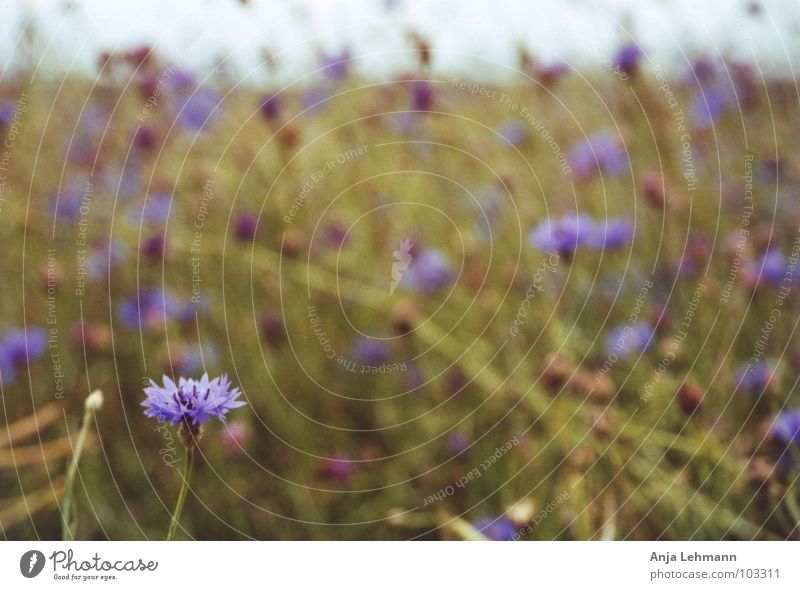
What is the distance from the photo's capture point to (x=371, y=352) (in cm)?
100

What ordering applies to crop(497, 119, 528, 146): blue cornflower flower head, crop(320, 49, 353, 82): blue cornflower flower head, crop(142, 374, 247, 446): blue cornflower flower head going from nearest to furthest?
crop(142, 374, 247, 446): blue cornflower flower head, crop(320, 49, 353, 82): blue cornflower flower head, crop(497, 119, 528, 146): blue cornflower flower head

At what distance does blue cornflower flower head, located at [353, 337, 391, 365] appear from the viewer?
3.28 feet

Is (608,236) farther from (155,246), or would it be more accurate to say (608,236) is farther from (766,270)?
(155,246)

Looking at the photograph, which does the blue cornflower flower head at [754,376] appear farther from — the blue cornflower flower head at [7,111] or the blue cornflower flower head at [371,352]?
the blue cornflower flower head at [7,111]

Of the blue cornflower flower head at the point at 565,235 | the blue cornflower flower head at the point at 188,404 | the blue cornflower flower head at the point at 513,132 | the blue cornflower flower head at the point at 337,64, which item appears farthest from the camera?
the blue cornflower flower head at the point at 513,132

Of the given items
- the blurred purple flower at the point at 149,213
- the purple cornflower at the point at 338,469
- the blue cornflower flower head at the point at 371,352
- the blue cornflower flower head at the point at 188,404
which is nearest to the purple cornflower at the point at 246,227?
the blurred purple flower at the point at 149,213

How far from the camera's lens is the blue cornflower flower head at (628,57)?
37.2 inches

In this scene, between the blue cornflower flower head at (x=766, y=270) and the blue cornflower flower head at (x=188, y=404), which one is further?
the blue cornflower flower head at (x=766, y=270)

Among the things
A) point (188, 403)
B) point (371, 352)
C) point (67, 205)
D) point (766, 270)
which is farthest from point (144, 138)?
point (766, 270)

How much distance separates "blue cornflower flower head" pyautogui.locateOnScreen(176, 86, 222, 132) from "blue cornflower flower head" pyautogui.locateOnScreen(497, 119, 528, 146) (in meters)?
0.40

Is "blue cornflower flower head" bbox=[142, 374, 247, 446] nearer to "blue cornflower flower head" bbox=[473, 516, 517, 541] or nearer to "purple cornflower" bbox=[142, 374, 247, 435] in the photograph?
"purple cornflower" bbox=[142, 374, 247, 435]

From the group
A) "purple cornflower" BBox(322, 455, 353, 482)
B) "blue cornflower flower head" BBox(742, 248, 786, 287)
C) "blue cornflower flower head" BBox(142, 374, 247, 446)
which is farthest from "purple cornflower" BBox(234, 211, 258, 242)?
"blue cornflower flower head" BBox(742, 248, 786, 287)

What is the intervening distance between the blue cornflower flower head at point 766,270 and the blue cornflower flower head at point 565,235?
0.18 metres

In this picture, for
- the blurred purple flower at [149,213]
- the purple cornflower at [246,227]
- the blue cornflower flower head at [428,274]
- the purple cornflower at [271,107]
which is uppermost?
the purple cornflower at [271,107]
